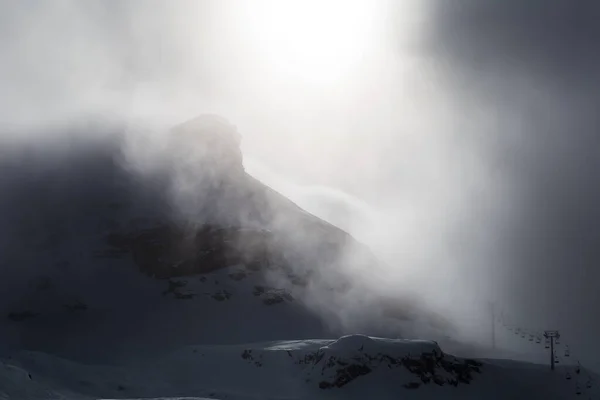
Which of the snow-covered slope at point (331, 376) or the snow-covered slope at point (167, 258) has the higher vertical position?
the snow-covered slope at point (167, 258)

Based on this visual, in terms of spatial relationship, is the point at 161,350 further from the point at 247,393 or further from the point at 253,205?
the point at 253,205

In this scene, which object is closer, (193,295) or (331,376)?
(331,376)

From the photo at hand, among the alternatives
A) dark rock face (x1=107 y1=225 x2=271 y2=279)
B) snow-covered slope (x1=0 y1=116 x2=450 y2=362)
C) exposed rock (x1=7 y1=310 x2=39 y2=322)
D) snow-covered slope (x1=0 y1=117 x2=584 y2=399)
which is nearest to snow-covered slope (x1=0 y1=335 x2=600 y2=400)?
snow-covered slope (x1=0 y1=117 x2=584 y2=399)

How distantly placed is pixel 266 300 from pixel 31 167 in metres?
79.3

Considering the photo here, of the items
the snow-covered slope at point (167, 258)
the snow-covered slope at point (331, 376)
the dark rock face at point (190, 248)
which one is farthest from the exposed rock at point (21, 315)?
the snow-covered slope at point (331, 376)

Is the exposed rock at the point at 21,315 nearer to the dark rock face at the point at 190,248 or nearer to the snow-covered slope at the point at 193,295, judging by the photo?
the snow-covered slope at the point at 193,295

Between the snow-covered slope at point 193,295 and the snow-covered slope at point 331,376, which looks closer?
the snow-covered slope at point 331,376

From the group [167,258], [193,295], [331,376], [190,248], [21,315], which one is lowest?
[331,376]

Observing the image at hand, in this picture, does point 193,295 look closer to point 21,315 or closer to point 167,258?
point 167,258

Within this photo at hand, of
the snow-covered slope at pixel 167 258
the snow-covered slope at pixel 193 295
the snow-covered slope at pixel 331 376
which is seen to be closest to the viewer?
the snow-covered slope at pixel 331 376

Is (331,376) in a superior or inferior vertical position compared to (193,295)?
inferior

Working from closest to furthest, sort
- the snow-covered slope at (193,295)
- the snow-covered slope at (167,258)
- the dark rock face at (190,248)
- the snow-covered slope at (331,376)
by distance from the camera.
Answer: the snow-covered slope at (331,376), the snow-covered slope at (193,295), the snow-covered slope at (167,258), the dark rock face at (190,248)

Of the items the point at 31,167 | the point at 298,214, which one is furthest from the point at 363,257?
the point at 31,167

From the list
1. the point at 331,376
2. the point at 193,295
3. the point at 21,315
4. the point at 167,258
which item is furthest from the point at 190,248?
the point at 331,376
